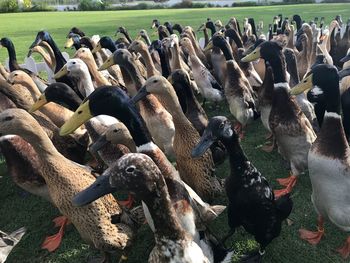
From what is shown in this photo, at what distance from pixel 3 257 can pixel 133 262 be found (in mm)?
1242

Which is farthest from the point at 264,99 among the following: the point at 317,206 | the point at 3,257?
the point at 3,257

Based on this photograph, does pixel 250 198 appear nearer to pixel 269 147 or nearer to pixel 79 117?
pixel 79 117

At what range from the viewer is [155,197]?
2510mm

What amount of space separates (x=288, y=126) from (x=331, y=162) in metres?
1.14

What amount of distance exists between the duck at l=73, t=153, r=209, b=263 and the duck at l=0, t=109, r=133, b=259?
630 millimetres

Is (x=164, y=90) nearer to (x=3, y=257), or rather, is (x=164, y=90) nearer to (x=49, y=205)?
(x=49, y=205)

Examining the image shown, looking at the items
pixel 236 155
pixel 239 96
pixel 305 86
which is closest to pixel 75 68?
pixel 239 96

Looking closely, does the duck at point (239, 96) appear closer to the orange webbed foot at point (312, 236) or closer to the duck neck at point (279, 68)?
the duck neck at point (279, 68)

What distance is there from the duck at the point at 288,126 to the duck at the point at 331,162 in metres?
0.78

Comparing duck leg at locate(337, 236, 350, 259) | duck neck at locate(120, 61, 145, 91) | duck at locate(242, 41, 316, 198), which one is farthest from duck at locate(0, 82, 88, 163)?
duck leg at locate(337, 236, 350, 259)

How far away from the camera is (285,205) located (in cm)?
338

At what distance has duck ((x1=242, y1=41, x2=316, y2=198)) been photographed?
14.2 ft

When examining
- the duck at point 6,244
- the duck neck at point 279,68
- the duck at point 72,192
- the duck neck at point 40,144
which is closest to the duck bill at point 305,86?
the duck neck at point 279,68

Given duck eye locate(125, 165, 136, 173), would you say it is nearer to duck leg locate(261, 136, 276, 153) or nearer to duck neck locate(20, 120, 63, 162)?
duck neck locate(20, 120, 63, 162)
